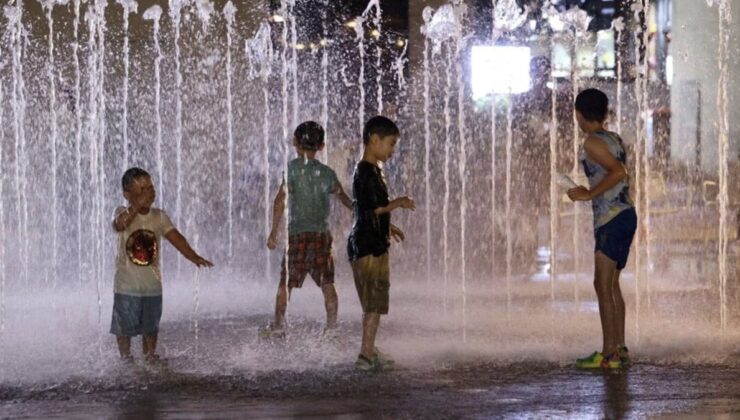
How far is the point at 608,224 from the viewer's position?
19.8 ft

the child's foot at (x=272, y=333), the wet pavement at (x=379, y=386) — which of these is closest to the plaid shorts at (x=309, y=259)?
the child's foot at (x=272, y=333)

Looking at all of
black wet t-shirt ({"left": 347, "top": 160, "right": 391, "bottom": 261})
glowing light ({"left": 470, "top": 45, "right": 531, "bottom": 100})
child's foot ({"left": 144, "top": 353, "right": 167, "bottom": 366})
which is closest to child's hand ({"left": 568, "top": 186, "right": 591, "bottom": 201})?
black wet t-shirt ({"left": 347, "top": 160, "right": 391, "bottom": 261})

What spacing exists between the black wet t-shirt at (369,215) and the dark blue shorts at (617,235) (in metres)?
1.07

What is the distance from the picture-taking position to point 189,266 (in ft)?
38.1

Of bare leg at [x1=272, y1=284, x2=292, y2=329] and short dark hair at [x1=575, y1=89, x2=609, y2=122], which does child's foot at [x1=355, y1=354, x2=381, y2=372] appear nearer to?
bare leg at [x1=272, y1=284, x2=292, y2=329]

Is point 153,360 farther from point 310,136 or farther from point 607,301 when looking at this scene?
point 607,301

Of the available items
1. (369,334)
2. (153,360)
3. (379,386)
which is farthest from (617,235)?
(153,360)

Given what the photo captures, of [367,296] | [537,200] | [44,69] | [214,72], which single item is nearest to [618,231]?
[367,296]

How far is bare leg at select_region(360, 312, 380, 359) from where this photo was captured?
5.94m

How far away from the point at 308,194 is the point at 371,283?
4.52 feet

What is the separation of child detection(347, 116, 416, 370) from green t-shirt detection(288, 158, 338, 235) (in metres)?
1.21

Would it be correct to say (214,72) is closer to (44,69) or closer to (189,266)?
(44,69)

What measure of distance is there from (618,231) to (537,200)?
7.36 metres

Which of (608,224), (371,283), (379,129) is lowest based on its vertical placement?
(371,283)
